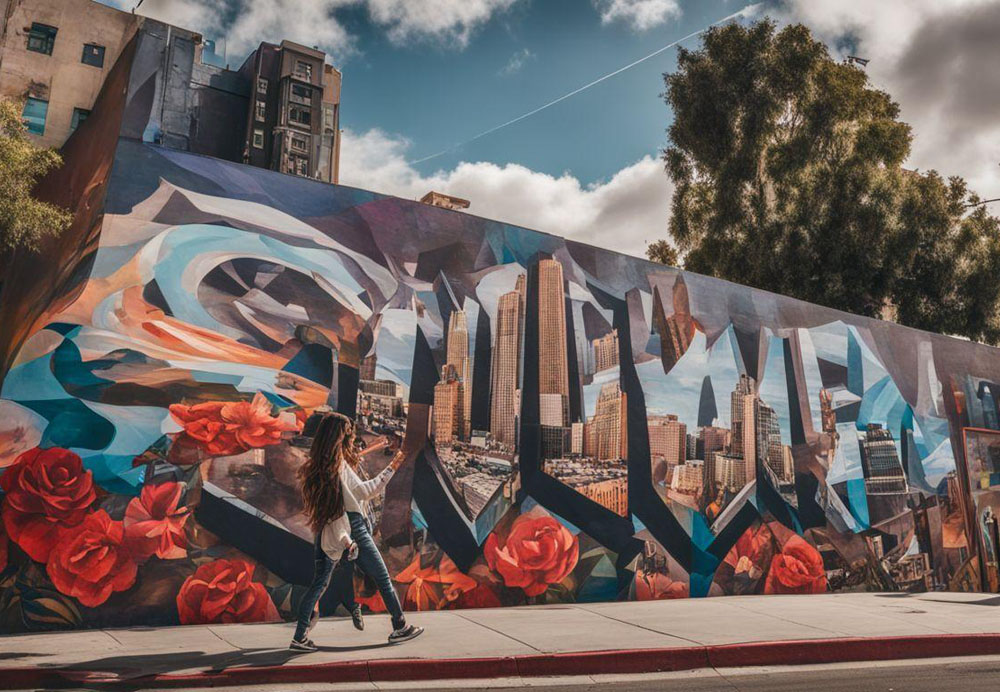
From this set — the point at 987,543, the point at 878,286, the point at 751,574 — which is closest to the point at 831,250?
the point at 878,286

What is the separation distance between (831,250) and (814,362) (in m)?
12.3

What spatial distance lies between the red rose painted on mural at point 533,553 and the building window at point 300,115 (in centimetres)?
3033

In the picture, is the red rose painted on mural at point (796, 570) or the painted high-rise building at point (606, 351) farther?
the red rose painted on mural at point (796, 570)

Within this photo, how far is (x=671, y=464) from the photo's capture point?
10984mm

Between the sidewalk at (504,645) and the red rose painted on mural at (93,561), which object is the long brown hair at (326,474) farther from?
the red rose painted on mural at (93,561)

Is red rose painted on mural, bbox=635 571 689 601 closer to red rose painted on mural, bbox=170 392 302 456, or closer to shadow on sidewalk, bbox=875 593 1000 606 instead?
shadow on sidewalk, bbox=875 593 1000 606

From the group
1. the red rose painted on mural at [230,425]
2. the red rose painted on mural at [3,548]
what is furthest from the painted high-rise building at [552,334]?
the red rose painted on mural at [3,548]

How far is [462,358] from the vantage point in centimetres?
926

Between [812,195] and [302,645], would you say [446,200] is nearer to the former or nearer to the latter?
[812,195]

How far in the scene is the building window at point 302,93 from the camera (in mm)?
36381

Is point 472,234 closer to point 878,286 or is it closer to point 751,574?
point 751,574

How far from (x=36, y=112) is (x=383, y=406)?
1523 cm

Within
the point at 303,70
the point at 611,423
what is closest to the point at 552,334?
the point at 611,423

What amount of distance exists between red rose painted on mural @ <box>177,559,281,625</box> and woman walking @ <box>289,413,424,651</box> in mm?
1490
